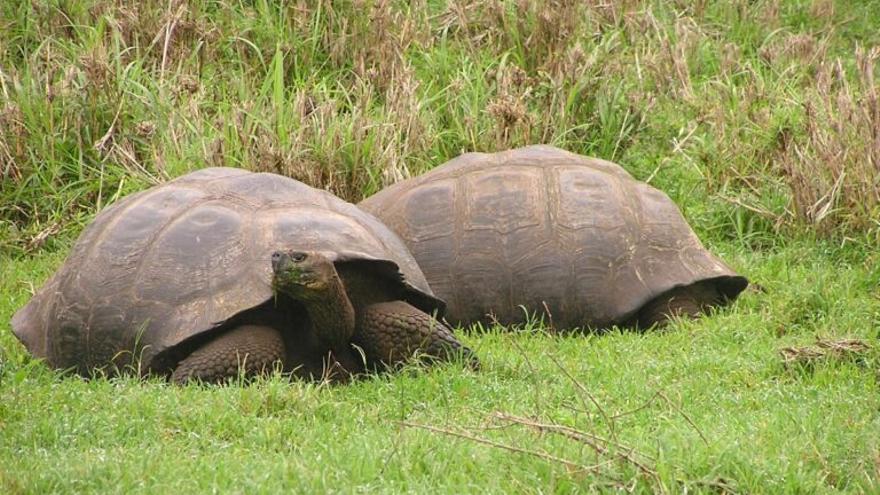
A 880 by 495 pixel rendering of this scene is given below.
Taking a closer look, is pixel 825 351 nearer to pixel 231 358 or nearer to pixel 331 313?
pixel 331 313

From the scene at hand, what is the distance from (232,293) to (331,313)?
388 millimetres

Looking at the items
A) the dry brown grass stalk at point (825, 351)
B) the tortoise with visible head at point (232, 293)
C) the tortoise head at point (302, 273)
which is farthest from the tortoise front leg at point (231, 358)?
the dry brown grass stalk at point (825, 351)

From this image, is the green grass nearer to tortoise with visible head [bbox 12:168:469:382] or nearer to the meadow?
the meadow

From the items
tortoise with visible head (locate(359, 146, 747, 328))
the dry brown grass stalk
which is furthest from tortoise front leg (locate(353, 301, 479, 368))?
the dry brown grass stalk

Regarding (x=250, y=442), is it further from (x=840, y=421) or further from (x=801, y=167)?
(x=801, y=167)

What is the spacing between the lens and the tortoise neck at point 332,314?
575 centimetres

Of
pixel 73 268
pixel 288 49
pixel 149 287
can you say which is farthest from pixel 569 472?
pixel 288 49

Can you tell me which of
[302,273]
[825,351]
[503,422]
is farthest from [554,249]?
[503,422]

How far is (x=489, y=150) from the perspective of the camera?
352 inches

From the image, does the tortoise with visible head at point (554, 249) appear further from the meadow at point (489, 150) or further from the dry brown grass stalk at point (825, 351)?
the dry brown grass stalk at point (825, 351)

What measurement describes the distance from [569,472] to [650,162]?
17.0 ft

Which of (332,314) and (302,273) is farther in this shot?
(332,314)

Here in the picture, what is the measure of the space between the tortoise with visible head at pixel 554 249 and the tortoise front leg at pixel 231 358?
4.78 feet

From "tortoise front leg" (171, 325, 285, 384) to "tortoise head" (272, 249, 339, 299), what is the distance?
0.94 feet
